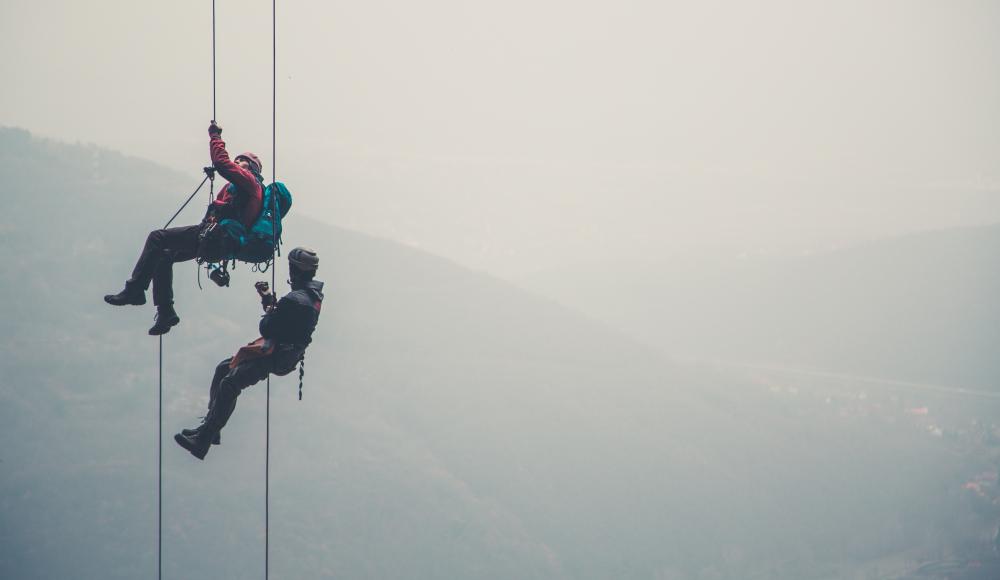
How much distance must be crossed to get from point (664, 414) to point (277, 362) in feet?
625

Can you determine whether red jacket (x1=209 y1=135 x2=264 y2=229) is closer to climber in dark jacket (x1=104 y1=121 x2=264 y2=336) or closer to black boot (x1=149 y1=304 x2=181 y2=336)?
climber in dark jacket (x1=104 y1=121 x2=264 y2=336)

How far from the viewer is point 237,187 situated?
41.8 feet

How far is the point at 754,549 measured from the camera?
169 metres

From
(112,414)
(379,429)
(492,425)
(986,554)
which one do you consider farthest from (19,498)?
(986,554)

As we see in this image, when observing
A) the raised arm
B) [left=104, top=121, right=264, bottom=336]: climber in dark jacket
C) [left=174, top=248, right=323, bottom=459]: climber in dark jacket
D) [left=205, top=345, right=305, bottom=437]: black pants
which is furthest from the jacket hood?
the raised arm

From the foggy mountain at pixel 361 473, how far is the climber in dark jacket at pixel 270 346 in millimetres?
135392

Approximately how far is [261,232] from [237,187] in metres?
0.79

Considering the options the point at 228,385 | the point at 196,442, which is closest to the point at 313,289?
the point at 228,385

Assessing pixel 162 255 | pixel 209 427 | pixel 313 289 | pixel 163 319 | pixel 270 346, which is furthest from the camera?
pixel 163 319

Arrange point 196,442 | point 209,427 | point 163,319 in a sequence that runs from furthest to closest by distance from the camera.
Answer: point 163,319 < point 209,427 < point 196,442

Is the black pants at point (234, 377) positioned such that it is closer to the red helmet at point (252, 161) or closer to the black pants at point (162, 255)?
the black pants at point (162, 255)

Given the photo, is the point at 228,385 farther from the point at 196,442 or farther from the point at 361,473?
the point at 361,473

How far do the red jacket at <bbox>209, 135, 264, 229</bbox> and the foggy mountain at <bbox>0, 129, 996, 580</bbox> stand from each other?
447 ft

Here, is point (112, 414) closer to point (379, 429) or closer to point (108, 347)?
point (108, 347)
